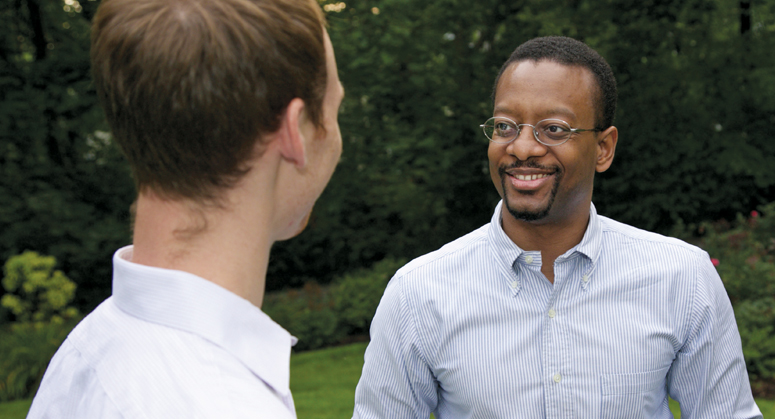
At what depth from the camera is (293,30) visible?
1124 mm

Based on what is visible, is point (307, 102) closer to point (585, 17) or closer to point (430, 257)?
point (430, 257)

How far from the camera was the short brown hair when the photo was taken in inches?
41.8

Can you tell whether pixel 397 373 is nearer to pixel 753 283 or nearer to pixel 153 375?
pixel 153 375

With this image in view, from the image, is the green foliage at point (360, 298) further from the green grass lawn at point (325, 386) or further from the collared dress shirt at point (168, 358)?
the collared dress shirt at point (168, 358)

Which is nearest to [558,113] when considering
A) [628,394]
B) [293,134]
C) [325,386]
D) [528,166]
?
[528,166]

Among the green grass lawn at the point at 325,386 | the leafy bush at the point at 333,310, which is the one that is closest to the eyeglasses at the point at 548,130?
the green grass lawn at the point at 325,386

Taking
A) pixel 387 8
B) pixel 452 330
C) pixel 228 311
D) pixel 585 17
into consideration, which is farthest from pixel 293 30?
pixel 585 17

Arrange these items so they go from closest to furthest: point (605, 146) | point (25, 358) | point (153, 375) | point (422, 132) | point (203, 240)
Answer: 1. point (153, 375)
2. point (203, 240)
3. point (605, 146)
4. point (25, 358)
5. point (422, 132)

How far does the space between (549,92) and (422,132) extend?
6275 millimetres

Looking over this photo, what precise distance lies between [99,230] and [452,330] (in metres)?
8.29

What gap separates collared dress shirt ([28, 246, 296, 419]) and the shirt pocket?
1331 mm

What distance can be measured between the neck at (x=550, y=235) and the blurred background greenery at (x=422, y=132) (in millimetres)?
5406

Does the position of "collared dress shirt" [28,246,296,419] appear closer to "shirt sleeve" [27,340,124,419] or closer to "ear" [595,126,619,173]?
"shirt sleeve" [27,340,124,419]

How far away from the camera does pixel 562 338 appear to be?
7.11 feet
